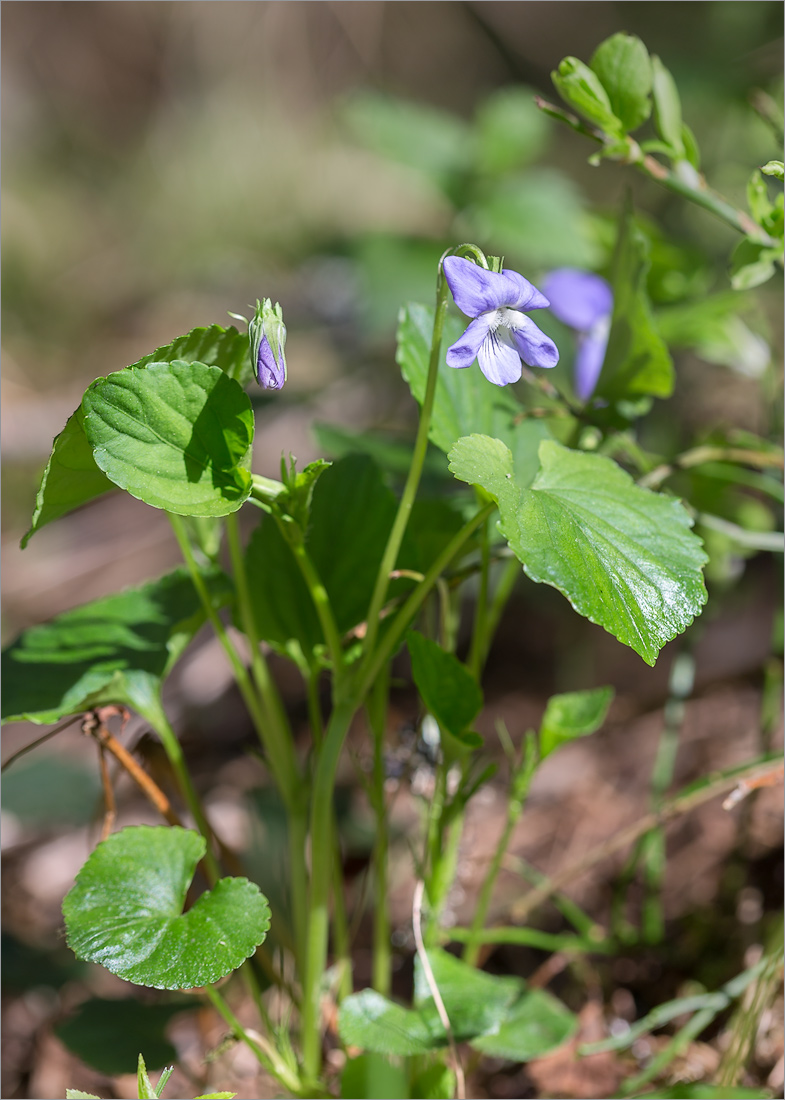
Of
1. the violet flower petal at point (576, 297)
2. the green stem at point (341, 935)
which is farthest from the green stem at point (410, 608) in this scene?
the violet flower petal at point (576, 297)

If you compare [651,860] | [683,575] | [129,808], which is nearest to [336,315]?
[129,808]

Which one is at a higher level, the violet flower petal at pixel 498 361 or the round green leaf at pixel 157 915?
the violet flower petal at pixel 498 361

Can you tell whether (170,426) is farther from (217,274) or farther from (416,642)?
(217,274)

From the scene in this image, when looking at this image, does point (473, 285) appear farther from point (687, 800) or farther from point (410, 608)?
point (687, 800)

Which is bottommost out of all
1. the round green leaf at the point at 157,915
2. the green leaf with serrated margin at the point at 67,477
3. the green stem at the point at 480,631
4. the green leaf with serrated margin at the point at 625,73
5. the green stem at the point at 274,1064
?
the green stem at the point at 274,1064

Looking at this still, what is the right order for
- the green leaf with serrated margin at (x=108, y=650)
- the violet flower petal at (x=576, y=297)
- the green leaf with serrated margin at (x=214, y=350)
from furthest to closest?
the violet flower petal at (x=576, y=297), the green leaf with serrated margin at (x=108, y=650), the green leaf with serrated margin at (x=214, y=350)

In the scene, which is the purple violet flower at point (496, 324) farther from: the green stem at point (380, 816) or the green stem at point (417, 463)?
the green stem at point (380, 816)

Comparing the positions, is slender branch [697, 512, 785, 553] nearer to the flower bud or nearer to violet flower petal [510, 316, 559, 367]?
violet flower petal [510, 316, 559, 367]

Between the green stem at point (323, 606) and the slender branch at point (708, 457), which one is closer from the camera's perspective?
the green stem at point (323, 606)
